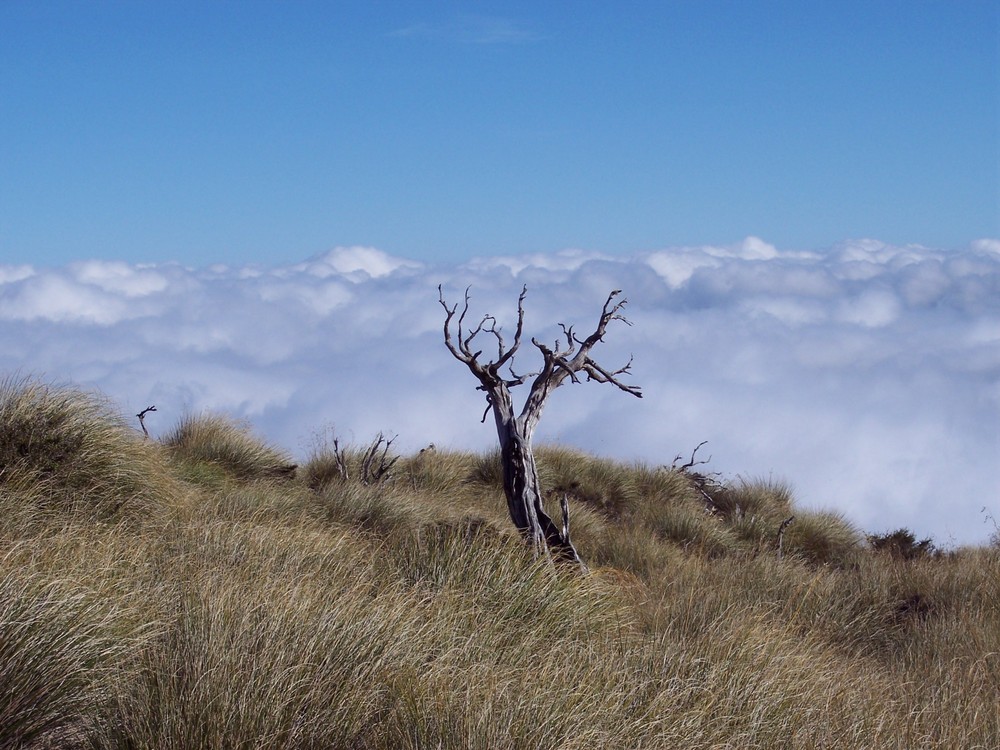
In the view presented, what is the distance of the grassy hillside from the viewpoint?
3658 millimetres

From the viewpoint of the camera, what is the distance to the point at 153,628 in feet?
14.3

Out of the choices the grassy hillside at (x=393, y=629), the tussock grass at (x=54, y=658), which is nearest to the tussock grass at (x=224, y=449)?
the grassy hillside at (x=393, y=629)

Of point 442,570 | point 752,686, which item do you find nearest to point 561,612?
point 442,570

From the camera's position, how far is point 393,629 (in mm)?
4586

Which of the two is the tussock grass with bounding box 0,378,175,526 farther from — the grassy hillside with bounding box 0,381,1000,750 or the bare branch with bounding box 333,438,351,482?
the bare branch with bounding box 333,438,351,482

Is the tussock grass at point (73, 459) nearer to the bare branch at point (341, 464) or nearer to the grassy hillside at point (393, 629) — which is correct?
the grassy hillside at point (393, 629)

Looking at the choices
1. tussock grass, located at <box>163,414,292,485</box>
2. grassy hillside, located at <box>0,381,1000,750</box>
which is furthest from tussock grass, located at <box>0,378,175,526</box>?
tussock grass, located at <box>163,414,292,485</box>

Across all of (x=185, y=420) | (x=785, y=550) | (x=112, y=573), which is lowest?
(x=785, y=550)

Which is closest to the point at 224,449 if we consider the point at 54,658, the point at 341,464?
the point at 341,464

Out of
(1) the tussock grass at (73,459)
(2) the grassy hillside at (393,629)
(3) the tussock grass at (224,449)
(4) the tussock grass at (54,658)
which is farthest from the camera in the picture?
(3) the tussock grass at (224,449)

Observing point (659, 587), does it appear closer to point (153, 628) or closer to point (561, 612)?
point (561, 612)

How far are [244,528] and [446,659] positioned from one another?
2.69 metres

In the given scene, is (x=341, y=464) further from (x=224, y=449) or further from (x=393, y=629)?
(x=393, y=629)

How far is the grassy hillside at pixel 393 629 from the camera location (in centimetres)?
366
